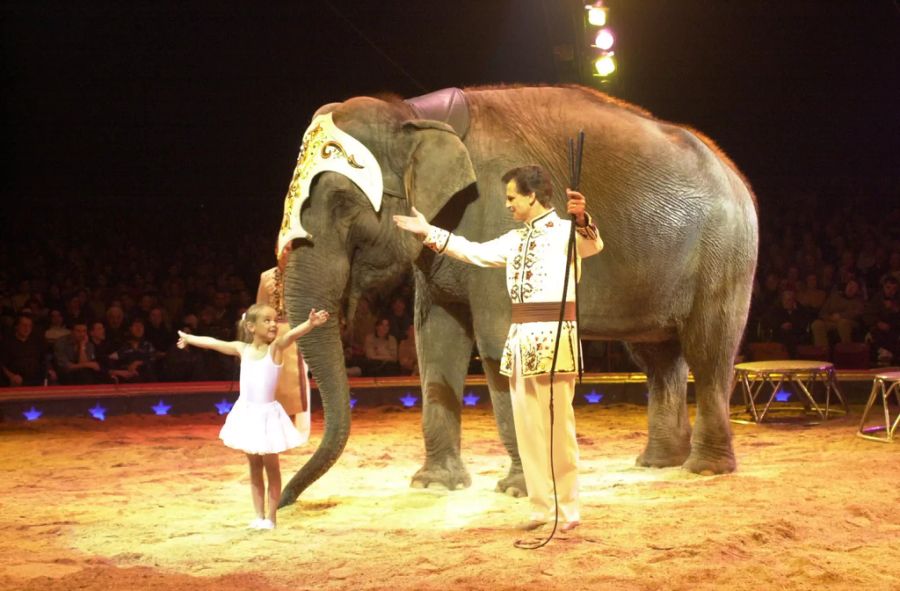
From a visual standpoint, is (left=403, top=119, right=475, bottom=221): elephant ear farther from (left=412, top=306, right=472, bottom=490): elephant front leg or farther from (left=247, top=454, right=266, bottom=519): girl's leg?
(left=247, top=454, right=266, bottom=519): girl's leg

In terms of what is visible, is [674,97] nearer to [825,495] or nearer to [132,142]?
[132,142]

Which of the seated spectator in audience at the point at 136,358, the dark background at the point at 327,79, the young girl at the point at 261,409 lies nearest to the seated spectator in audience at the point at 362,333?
the seated spectator in audience at the point at 136,358

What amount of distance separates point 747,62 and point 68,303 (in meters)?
9.70

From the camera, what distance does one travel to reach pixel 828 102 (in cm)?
1549

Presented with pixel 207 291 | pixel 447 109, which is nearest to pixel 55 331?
pixel 207 291

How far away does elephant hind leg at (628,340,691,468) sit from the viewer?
698 centimetres

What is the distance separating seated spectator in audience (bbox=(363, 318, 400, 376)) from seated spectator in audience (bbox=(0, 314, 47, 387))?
346 cm

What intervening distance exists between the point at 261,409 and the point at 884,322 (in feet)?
29.2

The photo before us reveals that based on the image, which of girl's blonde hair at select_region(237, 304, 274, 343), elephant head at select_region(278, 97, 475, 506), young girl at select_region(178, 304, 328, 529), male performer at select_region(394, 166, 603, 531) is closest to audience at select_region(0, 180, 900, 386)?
elephant head at select_region(278, 97, 475, 506)

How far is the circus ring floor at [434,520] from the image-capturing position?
419cm

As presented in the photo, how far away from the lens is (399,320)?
1248 cm

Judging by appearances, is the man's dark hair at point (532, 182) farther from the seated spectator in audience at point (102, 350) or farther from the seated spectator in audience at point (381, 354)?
the seated spectator in audience at point (102, 350)

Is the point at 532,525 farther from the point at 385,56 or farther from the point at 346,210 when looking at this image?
the point at 385,56

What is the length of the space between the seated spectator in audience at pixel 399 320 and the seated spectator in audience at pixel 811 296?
4.50 meters
